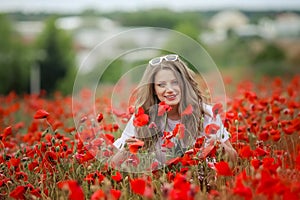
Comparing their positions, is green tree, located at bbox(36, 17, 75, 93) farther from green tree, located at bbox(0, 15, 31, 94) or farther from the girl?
the girl

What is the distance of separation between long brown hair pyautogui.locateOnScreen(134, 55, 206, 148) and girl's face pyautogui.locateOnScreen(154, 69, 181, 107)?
0.02m

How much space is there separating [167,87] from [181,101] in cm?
12

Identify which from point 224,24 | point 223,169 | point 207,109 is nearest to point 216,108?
point 207,109

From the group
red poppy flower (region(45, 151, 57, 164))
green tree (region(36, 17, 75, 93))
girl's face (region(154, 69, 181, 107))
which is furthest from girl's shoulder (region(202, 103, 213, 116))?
green tree (region(36, 17, 75, 93))

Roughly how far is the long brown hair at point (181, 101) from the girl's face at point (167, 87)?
0.07 feet

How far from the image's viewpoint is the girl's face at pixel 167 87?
9.26ft

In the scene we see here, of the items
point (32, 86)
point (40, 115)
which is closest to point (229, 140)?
point (40, 115)

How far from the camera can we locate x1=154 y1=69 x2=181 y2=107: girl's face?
9.26 feet

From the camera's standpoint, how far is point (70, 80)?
51.8 ft

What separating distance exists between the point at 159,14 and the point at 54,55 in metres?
23.9

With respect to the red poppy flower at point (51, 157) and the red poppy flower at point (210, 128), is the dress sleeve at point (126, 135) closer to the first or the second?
the red poppy flower at point (51, 157)

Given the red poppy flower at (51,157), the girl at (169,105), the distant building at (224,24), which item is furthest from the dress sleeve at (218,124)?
the distant building at (224,24)

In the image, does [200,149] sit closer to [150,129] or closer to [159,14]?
[150,129]

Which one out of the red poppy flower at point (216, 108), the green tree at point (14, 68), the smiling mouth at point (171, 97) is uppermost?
the smiling mouth at point (171, 97)
